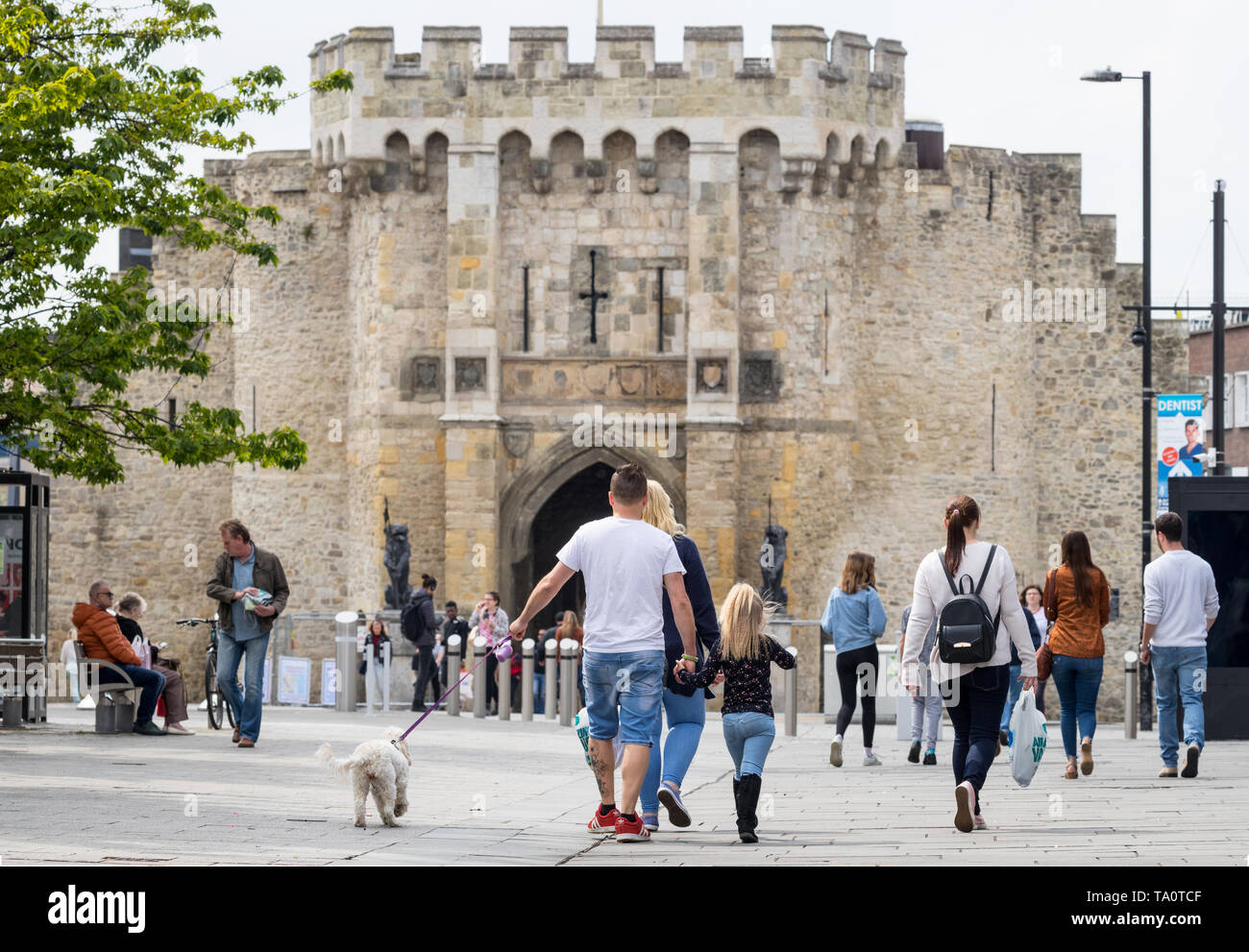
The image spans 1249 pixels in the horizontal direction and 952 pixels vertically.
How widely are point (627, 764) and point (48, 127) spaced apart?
31.7 ft

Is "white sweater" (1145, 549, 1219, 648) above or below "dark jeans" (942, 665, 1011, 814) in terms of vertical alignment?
above

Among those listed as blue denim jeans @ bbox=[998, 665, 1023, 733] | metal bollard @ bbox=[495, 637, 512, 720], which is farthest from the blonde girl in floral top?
blue denim jeans @ bbox=[998, 665, 1023, 733]

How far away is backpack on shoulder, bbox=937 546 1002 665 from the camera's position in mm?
10195

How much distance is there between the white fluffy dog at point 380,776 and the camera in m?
10.1

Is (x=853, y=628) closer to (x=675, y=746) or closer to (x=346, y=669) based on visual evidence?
(x=675, y=746)

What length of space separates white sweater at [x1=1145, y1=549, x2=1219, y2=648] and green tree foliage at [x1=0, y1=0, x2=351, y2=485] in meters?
8.75

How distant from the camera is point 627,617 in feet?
32.6

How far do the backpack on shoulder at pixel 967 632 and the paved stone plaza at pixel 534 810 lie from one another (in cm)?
90

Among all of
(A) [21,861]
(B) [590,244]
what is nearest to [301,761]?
(A) [21,861]

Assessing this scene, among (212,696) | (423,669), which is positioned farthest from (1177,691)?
(423,669)

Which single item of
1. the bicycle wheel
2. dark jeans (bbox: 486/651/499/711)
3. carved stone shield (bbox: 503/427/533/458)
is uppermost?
carved stone shield (bbox: 503/427/533/458)

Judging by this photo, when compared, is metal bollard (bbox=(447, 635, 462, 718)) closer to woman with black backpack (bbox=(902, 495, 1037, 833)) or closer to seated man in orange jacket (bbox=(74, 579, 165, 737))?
seated man in orange jacket (bbox=(74, 579, 165, 737))

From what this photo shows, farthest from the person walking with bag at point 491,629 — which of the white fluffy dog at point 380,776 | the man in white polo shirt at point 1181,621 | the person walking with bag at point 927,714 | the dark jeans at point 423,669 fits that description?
the white fluffy dog at point 380,776
